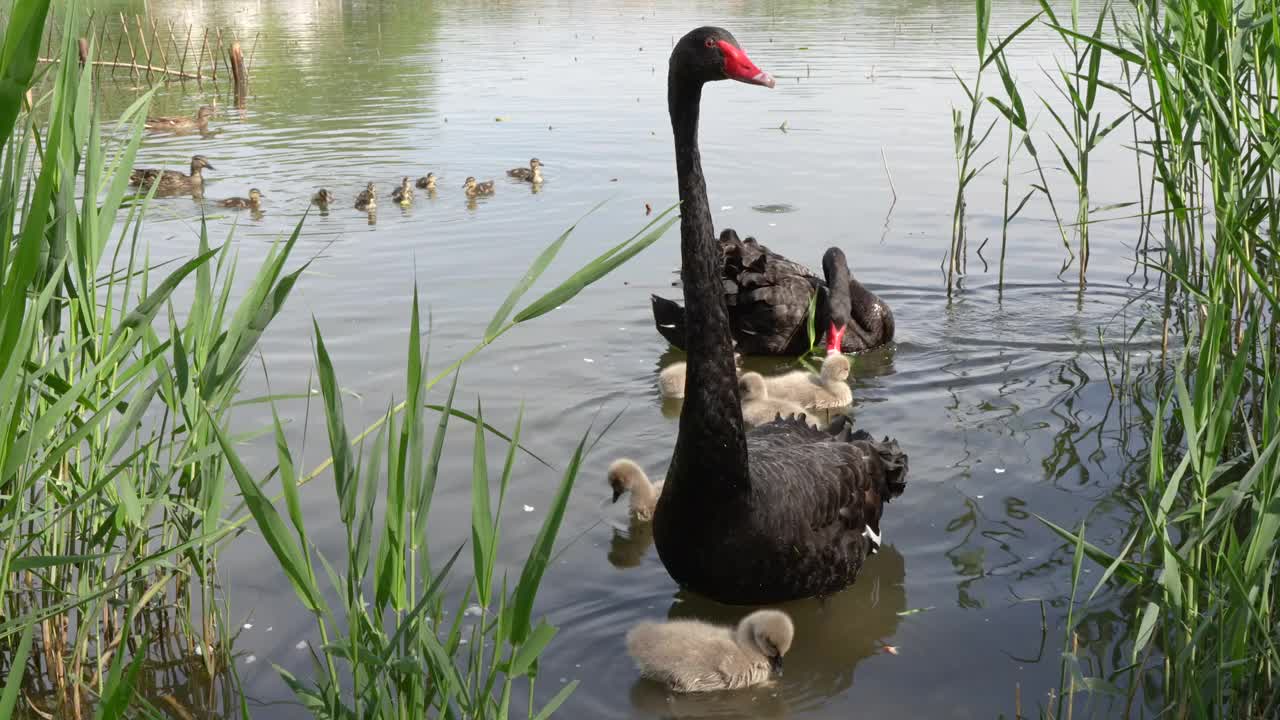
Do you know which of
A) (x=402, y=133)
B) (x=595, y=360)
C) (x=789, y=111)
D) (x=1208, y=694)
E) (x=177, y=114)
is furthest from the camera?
(x=177, y=114)

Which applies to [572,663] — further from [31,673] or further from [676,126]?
[676,126]

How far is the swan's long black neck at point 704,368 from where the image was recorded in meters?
3.79

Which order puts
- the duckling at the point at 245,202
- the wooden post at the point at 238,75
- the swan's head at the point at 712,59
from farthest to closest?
the wooden post at the point at 238,75 < the duckling at the point at 245,202 < the swan's head at the point at 712,59

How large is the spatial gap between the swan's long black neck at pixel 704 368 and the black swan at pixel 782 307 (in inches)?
106

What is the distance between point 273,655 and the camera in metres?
3.62

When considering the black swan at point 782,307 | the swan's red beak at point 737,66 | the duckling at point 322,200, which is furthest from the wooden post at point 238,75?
the swan's red beak at point 737,66

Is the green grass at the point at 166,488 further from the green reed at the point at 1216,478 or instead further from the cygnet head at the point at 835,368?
Answer: the cygnet head at the point at 835,368

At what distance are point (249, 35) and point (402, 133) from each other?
12141mm

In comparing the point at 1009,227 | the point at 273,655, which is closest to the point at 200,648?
the point at 273,655

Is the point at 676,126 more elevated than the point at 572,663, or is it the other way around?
the point at 676,126

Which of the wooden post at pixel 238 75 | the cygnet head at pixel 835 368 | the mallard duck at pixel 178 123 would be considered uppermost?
the wooden post at pixel 238 75

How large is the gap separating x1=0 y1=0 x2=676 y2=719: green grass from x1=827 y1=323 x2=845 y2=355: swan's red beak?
2887 mm

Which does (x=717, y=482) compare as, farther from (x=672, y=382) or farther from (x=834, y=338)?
(x=834, y=338)

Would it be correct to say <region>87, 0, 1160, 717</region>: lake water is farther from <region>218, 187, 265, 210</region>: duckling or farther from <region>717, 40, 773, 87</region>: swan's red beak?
<region>717, 40, 773, 87</region>: swan's red beak
